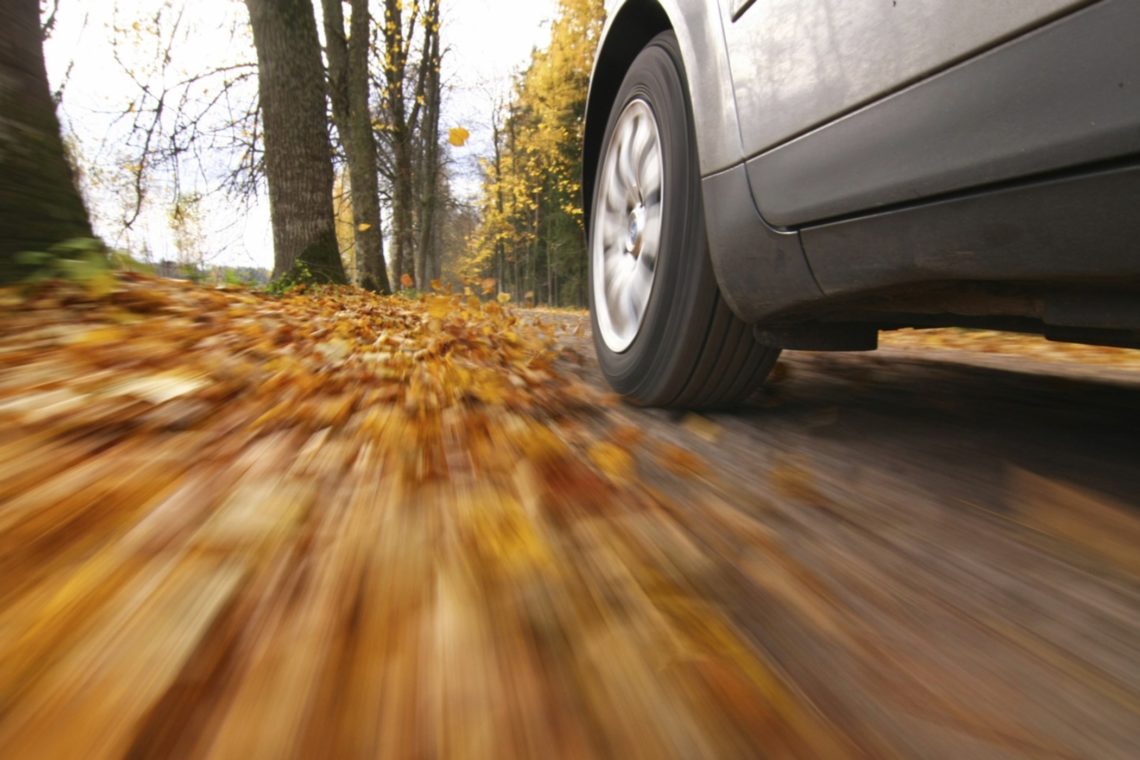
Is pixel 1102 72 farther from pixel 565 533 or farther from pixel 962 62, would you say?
pixel 565 533

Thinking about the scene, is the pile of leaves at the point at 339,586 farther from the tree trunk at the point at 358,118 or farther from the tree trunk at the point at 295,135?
the tree trunk at the point at 358,118

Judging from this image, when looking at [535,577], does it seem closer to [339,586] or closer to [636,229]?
[339,586]

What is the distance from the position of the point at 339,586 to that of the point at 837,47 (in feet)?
4.70

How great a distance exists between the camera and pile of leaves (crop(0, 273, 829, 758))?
692 millimetres

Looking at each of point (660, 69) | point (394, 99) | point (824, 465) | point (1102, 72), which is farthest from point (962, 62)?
point (394, 99)

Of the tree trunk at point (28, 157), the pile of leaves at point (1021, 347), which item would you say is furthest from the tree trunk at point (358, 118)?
the pile of leaves at point (1021, 347)

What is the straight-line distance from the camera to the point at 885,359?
146 inches

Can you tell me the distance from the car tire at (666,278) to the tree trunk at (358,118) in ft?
25.7

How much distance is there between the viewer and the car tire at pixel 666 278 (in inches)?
80.8

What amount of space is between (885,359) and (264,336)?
337 centimetres

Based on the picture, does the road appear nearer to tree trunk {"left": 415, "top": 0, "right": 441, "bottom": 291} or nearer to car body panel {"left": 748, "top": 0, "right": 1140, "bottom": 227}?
car body panel {"left": 748, "top": 0, "right": 1140, "bottom": 227}

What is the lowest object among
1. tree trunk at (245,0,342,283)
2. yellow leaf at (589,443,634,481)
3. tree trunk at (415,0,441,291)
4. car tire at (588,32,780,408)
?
yellow leaf at (589,443,634,481)

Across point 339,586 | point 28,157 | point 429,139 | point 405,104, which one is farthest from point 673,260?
point 429,139

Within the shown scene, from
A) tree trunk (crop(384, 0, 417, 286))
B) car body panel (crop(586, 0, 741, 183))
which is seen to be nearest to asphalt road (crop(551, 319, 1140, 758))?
car body panel (crop(586, 0, 741, 183))
